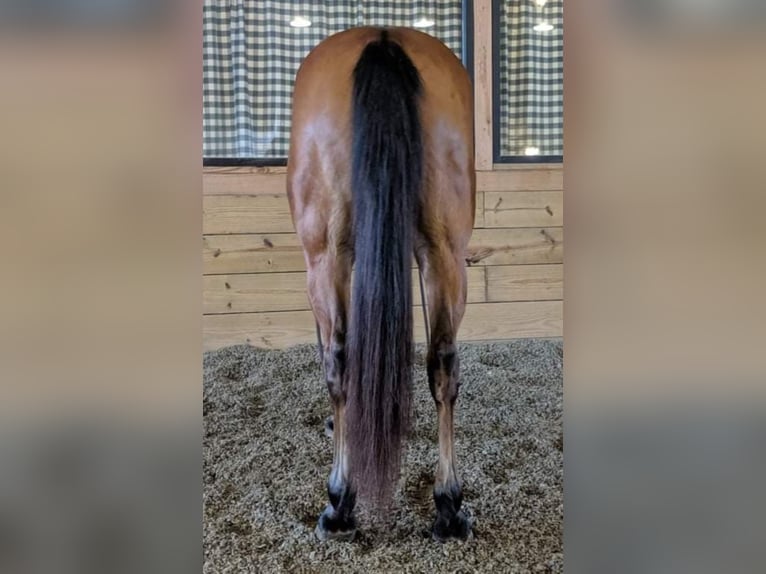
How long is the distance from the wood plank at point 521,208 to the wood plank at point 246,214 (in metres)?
0.94

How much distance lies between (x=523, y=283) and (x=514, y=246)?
7.2 inches

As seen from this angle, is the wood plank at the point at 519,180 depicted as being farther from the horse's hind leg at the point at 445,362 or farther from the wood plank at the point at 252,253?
the horse's hind leg at the point at 445,362

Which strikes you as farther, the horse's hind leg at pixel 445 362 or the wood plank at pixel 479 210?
the wood plank at pixel 479 210

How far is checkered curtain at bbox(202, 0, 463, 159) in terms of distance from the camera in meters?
2.51

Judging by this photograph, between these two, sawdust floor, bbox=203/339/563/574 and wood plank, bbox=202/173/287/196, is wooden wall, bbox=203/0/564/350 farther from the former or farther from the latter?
sawdust floor, bbox=203/339/563/574

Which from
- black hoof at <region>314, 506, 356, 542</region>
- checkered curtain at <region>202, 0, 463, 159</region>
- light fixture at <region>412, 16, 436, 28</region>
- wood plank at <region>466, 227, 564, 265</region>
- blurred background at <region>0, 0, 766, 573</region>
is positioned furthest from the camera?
wood plank at <region>466, 227, 564, 265</region>

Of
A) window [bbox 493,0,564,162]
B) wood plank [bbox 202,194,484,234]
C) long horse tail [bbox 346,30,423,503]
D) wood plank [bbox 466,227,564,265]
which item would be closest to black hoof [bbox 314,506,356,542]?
long horse tail [bbox 346,30,423,503]

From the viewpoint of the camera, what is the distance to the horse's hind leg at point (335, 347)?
1161 millimetres

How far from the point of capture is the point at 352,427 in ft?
3.52

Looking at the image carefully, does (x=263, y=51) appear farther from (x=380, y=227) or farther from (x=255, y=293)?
(x=380, y=227)

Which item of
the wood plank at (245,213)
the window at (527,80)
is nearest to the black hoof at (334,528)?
the wood plank at (245,213)
